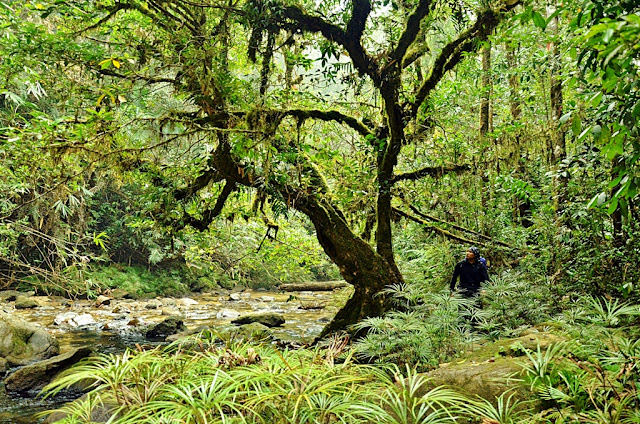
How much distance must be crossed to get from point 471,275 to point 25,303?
13.5 m

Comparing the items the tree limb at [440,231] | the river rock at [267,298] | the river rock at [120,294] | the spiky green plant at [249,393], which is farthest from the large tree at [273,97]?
the river rock at [120,294]

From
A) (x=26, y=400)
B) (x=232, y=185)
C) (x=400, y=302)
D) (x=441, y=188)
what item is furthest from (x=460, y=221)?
(x=26, y=400)

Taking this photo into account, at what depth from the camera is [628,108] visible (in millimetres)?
1892

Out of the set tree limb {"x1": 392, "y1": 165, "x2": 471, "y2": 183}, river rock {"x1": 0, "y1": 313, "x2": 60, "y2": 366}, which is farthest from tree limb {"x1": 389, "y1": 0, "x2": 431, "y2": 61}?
river rock {"x1": 0, "y1": 313, "x2": 60, "y2": 366}

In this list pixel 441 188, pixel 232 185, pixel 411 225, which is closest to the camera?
pixel 232 185

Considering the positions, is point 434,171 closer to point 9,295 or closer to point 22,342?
point 22,342

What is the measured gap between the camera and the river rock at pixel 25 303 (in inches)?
512

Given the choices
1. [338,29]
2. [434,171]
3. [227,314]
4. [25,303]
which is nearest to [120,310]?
[25,303]

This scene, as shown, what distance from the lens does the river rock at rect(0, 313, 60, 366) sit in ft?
23.6

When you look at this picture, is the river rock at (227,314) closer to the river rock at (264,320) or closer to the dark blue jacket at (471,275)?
the river rock at (264,320)

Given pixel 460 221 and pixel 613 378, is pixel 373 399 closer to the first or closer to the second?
pixel 613 378

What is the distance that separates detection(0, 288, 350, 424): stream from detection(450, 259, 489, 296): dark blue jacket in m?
2.93

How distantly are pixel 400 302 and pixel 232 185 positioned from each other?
10.8ft

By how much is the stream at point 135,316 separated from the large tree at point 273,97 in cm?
209
